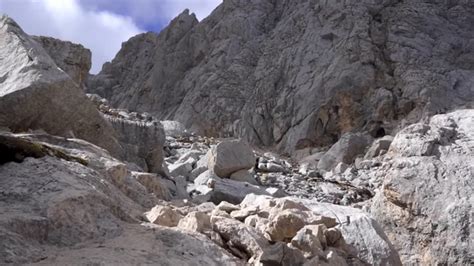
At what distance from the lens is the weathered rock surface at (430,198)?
8070 mm

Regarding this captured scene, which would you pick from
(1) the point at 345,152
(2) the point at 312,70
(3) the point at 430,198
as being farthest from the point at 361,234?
(2) the point at 312,70

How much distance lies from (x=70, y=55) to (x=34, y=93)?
64.8ft

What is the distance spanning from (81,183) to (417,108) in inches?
1442

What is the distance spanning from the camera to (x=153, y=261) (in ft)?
18.4

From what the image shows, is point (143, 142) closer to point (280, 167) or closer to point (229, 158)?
point (229, 158)

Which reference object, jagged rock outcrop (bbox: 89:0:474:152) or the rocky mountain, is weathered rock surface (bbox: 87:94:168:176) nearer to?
the rocky mountain

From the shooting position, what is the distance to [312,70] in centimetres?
4866

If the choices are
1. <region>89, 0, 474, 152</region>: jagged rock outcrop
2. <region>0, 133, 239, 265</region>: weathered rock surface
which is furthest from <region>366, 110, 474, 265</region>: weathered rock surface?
Answer: <region>89, 0, 474, 152</region>: jagged rock outcrop

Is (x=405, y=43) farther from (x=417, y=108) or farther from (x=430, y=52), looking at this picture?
(x=417, y=108)

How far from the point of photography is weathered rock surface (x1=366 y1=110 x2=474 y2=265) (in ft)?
26.5

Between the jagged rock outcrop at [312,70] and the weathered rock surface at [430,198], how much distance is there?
30847 mm

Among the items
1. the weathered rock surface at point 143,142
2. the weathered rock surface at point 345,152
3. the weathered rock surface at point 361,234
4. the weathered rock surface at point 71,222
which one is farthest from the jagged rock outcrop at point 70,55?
the weathered rock surface at point 361,234

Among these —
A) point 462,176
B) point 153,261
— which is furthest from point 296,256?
point 462,176

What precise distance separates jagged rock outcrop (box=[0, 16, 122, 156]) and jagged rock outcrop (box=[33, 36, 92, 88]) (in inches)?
676
